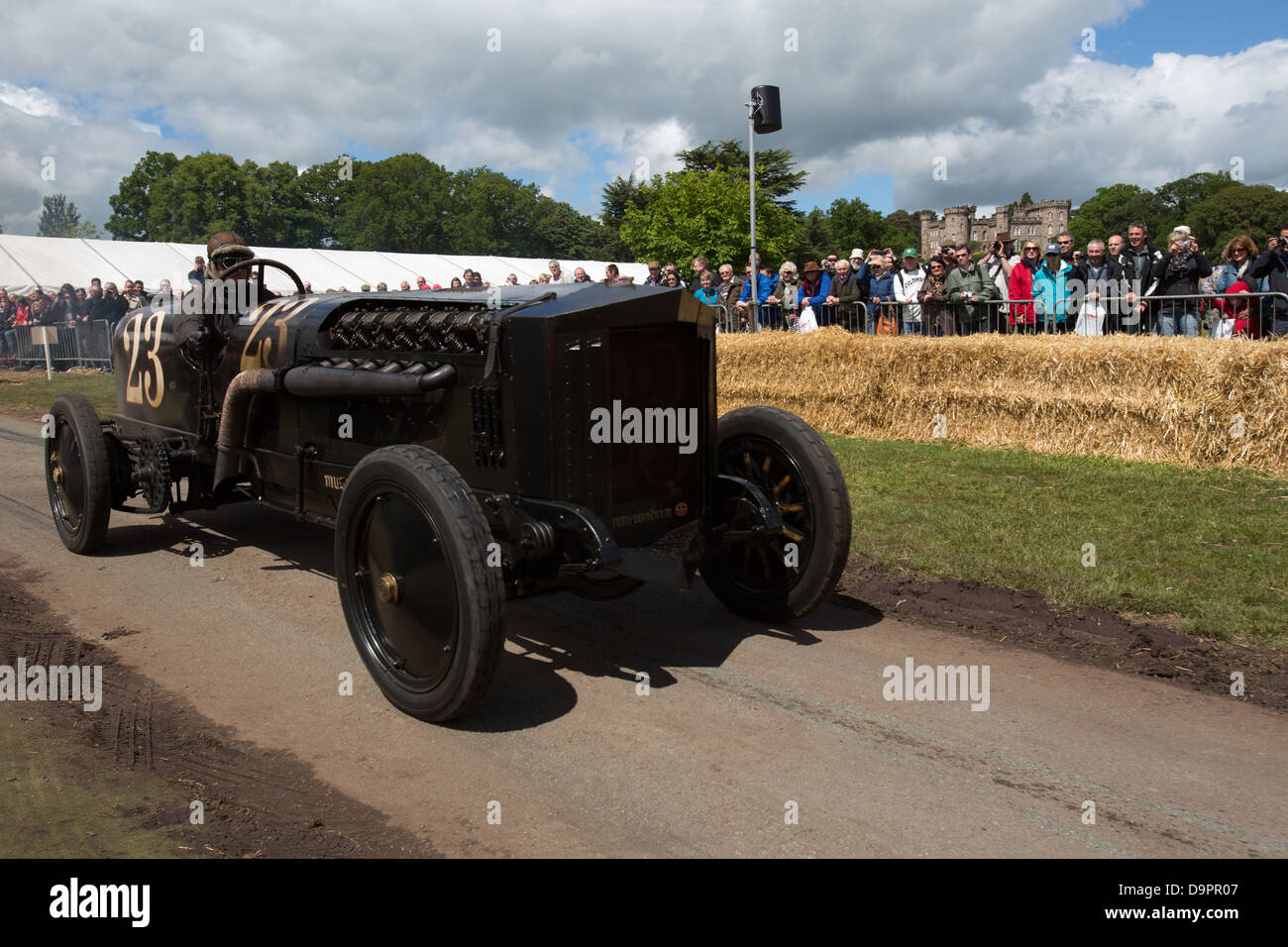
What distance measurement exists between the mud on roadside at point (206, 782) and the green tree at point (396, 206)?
101 metres

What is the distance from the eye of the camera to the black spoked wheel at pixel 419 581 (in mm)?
3602

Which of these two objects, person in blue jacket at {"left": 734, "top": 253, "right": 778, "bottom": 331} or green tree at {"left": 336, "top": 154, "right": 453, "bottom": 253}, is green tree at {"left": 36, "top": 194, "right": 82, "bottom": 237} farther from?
person in blue jacket at {"left": 734, "top": 253, "right": 778, "bottom": 331}

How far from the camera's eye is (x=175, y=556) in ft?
22.1

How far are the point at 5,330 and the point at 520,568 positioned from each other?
2836 cm

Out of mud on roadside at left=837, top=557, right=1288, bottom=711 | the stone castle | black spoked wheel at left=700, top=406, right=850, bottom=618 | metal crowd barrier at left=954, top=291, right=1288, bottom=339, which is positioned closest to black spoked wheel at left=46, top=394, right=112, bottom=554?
black spoked wheel at left=700, top=406, right=850, bottom=618

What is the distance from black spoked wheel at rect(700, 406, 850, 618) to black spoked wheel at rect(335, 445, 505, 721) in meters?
1.71

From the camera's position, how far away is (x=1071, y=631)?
15.9ft

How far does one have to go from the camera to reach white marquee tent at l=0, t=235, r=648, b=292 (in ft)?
95.0

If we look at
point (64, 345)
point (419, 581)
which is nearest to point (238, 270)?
point (419, 581)

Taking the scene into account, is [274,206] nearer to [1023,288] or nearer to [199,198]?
[199,198]

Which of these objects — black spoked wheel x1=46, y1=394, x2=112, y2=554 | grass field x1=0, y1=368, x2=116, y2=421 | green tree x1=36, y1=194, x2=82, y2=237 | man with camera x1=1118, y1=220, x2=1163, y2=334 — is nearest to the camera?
black spoked wheel x1=46, y1=394, x2=112, y2=554

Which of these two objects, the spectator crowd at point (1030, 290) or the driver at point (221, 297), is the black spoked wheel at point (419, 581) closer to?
the driver at point (221, 297)
